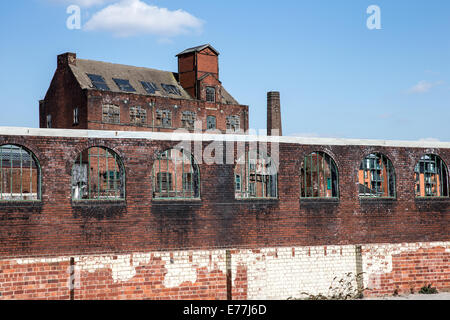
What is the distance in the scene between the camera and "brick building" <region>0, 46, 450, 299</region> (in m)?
15.0

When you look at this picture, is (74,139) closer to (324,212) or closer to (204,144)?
(204,144)

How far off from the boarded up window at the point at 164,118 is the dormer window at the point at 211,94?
13.7 ft

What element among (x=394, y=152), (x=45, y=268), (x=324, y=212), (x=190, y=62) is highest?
(x=190, y=62)

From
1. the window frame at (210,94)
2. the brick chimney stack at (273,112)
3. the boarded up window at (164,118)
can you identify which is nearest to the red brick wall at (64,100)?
the boarded up window at (164,118)

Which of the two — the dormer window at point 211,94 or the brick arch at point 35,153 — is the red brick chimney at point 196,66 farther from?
the brick arch at point 35,153

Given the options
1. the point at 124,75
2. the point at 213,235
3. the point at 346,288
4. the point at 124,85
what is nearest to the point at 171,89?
the point at 124,75

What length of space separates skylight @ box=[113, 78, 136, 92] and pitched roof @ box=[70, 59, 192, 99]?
0.85 feet

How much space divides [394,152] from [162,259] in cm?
853

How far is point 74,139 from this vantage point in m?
15.4

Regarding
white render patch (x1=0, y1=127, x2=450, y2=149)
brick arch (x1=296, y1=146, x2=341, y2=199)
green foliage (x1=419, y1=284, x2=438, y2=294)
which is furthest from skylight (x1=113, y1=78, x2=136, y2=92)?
green foliage (x1=419, y1=284, x2=438, y2=294)

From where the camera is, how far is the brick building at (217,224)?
15.0m

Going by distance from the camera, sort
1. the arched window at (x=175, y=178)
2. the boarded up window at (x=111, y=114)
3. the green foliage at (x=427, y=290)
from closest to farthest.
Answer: the arched window at (x=175, y=178)
the green foliage at (x=427, y=290)
the boarded up window at (x=111, y=114)

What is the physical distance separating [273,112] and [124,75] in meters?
11.2

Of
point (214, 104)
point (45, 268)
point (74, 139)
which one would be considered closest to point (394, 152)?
point (74, 139)
